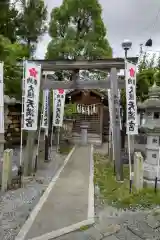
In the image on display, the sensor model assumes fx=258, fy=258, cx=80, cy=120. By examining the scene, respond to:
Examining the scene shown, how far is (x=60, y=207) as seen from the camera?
634 cm

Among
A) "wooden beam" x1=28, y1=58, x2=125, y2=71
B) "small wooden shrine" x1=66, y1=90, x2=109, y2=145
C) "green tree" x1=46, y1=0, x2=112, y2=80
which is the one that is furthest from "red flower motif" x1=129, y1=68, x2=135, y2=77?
"green tree" x1=46, y1=0, x2=112, y2=80

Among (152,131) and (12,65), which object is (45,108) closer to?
(12,65)

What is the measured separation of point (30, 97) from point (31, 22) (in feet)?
47.1

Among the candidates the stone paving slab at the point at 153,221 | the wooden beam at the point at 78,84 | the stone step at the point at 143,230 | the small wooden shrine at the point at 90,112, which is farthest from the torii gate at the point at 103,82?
the small wooden shrine at the point at 90,112

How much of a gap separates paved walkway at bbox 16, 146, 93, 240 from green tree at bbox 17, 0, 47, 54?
14.4 meters

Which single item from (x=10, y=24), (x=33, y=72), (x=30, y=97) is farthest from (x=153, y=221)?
(x=10, y=24)

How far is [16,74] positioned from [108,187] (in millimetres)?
7860

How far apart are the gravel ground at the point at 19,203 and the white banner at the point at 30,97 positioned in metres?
1.88

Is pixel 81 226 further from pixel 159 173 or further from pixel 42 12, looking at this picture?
pixel 42 12

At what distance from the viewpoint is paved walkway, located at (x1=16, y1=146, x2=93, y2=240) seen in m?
5.14

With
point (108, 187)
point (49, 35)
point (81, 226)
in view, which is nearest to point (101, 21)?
point (49, 35)

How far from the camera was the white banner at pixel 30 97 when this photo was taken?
27.9 ft

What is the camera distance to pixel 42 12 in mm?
22516

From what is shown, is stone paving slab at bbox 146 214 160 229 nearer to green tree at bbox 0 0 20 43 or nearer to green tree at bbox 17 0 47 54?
green tree at bbox 0 0 20 43
